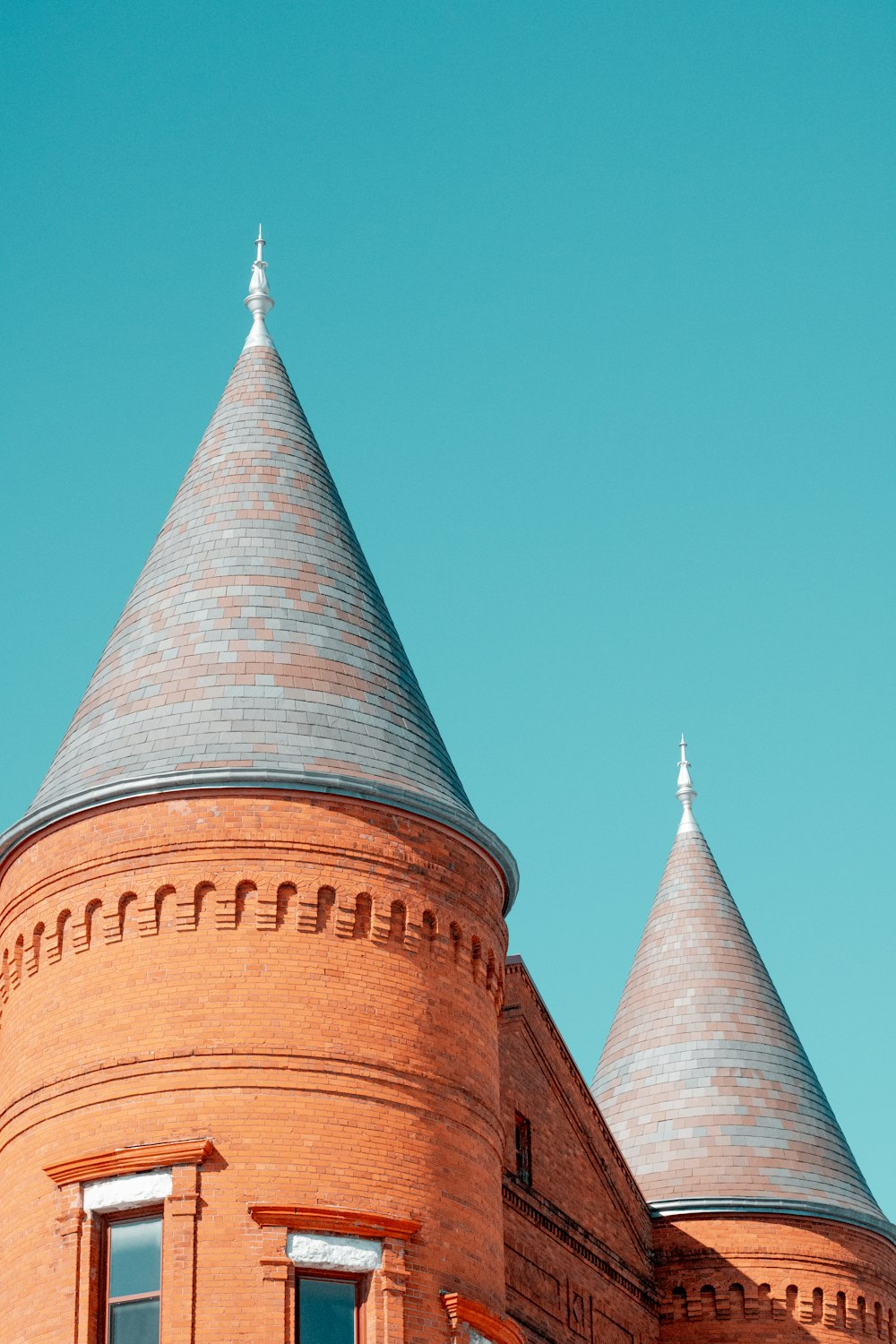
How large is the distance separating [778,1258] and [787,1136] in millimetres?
1581

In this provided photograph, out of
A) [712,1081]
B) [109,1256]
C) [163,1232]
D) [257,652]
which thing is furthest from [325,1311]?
[712,1081]

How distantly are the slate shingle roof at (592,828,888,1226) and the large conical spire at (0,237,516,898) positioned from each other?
8507mm

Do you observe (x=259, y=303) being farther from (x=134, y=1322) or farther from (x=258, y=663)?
(x=134, y=1322)

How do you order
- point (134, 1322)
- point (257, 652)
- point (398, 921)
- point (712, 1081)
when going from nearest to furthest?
point (134, 1322)
point (398, 921)
point (257, 652)
point (712, 1081)

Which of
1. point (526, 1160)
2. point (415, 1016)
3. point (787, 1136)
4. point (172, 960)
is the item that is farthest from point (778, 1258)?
point (172, 960)

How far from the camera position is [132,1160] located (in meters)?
19.6

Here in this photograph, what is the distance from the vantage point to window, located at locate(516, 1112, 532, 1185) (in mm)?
25844

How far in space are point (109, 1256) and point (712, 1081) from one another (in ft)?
41.5

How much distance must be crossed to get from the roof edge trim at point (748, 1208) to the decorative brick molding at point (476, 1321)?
8264 mm

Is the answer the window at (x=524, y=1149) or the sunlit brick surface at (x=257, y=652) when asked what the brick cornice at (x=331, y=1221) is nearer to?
the sunlit brick surface at (x=257, y=652)

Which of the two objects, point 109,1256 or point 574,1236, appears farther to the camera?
point 574,1236

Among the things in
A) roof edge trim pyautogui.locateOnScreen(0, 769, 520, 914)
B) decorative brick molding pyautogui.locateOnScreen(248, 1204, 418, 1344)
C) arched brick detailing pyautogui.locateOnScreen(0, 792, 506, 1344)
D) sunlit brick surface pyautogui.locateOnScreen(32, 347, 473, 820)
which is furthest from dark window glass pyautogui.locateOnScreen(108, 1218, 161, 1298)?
sunlit brick surface pyautogui.locateOnScreen(32, 347, 473, 820)

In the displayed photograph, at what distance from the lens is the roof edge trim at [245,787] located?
822 inches

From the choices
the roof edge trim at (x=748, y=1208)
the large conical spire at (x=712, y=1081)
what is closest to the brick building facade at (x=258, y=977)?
the roof edge trim at (x=748, y=1208)
